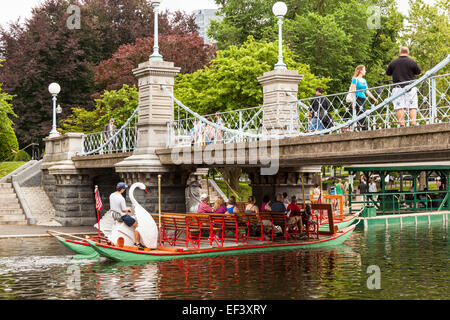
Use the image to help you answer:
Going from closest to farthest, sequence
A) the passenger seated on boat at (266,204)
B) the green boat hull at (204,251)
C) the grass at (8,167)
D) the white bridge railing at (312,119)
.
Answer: the white bridge railing at (312,119) → the green boat hull at (204,251) → the passenger seated on boat at (266,204) → the grass at (8,167)

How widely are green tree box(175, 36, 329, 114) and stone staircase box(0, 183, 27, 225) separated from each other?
8535 mm

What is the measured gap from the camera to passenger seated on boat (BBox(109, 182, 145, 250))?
1644 centimetres

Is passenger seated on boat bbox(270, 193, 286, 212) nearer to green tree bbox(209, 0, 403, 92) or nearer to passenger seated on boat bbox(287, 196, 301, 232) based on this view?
passenger seated on boat bbox(287, 196, 301, 232)

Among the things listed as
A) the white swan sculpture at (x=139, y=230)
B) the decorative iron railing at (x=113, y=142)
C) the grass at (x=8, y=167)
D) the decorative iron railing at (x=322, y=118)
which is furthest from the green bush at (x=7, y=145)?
the white swan sculpture at (x=139, y=230)

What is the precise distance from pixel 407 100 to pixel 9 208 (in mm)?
20927

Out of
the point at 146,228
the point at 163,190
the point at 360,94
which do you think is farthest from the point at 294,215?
the point at 360,94

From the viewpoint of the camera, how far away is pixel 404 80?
12555mm

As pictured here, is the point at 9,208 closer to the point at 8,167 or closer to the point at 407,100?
the point at 8,167

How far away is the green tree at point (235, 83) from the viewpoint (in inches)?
A: 1188

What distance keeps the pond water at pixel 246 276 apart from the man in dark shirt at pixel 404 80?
3.15 metres

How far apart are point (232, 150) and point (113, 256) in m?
3.73

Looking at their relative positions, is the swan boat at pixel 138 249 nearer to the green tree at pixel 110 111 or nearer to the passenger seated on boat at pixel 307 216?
the passenger seated on boat at pixel 307 216

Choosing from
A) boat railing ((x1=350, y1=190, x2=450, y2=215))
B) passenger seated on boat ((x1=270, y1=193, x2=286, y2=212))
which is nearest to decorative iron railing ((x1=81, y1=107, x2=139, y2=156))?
passenger seated on boat ((x1=270, y1=193, x2=286, y2=212))
